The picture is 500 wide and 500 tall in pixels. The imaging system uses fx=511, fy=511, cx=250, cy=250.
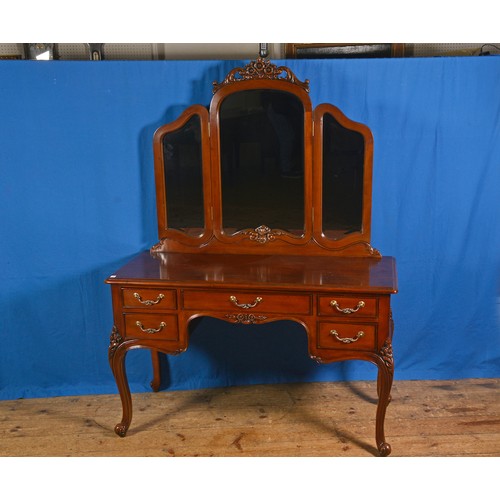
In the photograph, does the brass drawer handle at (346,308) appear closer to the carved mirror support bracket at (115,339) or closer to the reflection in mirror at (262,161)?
the reflection in mirror at (262,161)

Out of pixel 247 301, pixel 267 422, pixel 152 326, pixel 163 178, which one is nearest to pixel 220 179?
pixel 163 178

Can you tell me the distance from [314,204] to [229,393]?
122cm

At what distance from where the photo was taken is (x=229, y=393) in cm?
300

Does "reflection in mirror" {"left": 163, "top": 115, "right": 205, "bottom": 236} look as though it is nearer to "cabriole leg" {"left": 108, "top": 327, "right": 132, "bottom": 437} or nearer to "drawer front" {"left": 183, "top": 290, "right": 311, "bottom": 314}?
"drawer front" {"left": 183, "top": 290, "right": 311, "bottom": 314}

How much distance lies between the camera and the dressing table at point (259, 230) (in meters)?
2.32

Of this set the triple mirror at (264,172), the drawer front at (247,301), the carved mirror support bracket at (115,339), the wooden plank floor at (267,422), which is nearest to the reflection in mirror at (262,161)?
the triple mirror at (264,172)

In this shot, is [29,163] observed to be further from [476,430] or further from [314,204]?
[476,430]

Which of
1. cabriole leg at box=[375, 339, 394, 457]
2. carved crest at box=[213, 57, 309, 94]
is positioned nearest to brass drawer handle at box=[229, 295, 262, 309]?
cabriole leg at box=[375, 339, 394, 457]

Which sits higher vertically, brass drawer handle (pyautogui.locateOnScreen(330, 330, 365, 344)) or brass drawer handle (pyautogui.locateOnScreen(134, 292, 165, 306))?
brass drawer handle (pyautogui.locateOnScreen(134, 292, 165, 306))

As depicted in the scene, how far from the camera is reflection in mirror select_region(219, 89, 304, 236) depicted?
2.60 metres

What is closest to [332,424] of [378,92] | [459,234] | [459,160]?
[459,234]

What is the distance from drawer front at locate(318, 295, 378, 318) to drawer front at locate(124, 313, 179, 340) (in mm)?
704

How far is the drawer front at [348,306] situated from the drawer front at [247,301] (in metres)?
0.08

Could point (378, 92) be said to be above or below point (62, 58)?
below
